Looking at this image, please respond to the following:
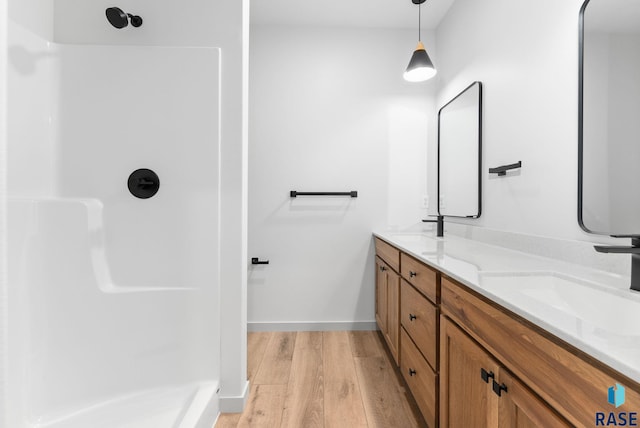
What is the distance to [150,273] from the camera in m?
1.38

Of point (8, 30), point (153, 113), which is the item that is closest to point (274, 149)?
point (153, 113)

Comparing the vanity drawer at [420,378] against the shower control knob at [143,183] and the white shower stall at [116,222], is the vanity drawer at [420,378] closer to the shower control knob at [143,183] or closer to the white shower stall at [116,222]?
the white shower stall at [116,222]

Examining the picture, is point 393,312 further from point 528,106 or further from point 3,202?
point 3,202

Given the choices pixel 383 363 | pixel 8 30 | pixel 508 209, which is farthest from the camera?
pixel 383 363

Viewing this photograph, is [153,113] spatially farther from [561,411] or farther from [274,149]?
[561,411]

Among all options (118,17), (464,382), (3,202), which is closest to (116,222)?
(3,202)

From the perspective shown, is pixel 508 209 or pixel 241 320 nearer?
pixel 241 320

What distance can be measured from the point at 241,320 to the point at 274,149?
1.45 metres

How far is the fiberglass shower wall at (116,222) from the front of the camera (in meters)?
1.24

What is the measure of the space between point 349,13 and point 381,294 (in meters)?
2.09

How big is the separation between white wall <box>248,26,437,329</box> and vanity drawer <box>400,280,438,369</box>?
2.95ft

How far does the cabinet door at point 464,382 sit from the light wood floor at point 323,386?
459 mm

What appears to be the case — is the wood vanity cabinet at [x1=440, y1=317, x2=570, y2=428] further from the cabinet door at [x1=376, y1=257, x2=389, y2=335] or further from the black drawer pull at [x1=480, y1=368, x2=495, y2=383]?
the cabinet door at [x1=376, y1=257, x2=389, y2=335]

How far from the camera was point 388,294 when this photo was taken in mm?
2033
